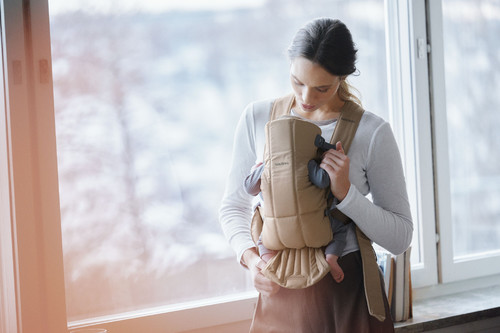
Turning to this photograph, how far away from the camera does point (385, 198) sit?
1.46m

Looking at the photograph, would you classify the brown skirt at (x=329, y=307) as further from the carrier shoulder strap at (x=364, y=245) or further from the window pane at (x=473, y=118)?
the window pane at (x=473, y=118)

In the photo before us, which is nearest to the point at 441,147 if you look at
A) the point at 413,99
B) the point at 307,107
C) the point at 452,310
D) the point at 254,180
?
the point at 413,99

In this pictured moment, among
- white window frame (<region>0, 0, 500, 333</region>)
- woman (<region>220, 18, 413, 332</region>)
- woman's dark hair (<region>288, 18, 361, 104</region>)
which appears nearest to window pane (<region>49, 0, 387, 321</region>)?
white window frame (<region>0, 0, 500, 333</region>)

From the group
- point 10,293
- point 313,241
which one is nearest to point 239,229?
point 313,241

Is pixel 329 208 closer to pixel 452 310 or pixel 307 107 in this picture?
pixel 307 107

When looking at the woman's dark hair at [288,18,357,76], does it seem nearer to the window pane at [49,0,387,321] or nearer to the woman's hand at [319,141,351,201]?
the woman's hand at [319,141,351,201]

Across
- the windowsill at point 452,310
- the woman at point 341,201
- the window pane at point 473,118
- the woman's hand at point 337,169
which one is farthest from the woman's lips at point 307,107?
the window pane at point 473,118

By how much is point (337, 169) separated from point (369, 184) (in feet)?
0.61

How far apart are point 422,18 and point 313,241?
1599 mm

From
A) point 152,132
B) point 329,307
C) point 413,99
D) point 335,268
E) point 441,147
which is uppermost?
point 413,99

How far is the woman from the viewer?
54.6 inches

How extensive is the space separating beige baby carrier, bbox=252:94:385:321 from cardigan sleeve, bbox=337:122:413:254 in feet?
0.28

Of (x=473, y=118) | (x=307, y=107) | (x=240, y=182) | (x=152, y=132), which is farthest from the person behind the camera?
(x=473, y=118)

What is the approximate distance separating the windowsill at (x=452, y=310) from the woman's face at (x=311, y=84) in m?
1.20
